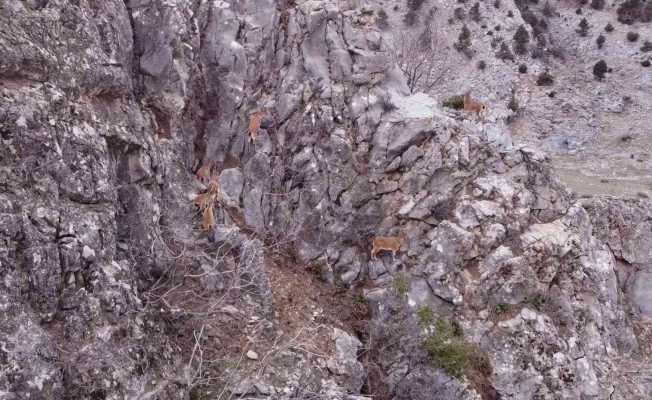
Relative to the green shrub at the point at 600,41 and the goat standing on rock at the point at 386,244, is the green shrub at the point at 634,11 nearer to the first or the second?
the green shrub at the point at 600,41

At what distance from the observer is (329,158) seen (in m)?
9.05

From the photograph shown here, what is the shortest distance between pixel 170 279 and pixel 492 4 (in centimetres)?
3079

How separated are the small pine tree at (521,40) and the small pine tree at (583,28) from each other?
12.1ft

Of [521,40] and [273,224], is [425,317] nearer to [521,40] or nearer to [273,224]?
[273,224]

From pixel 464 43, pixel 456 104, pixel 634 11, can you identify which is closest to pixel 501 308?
pixel 456 104

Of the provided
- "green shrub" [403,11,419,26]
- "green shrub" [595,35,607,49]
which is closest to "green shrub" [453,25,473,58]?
"green shrub" [403,11,419,26]

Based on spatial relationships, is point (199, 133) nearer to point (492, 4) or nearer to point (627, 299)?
point (627, 299)

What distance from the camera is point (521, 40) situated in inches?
1161

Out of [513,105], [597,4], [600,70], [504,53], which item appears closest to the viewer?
[513,105]

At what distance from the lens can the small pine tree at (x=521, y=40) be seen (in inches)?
1153

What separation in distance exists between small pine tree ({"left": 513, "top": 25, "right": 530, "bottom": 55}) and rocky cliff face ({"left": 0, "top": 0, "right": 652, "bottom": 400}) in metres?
21.9

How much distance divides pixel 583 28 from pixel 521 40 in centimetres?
468

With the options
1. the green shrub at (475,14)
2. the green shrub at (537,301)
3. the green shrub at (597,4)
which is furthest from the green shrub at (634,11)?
the green shrub at (537,301)

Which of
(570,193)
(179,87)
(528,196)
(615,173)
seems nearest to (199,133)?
(179,87)
